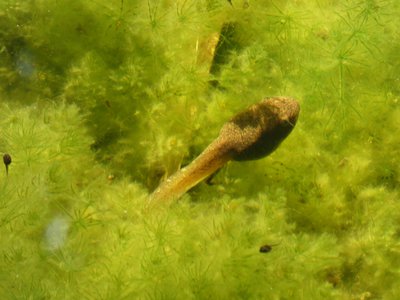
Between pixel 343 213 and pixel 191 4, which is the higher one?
pixel 191 4

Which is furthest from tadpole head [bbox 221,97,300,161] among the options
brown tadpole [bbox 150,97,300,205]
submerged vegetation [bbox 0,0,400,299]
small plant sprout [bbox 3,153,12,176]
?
small plant sprout [bbox 3,153,12,176]

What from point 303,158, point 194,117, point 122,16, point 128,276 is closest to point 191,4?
point 122,16

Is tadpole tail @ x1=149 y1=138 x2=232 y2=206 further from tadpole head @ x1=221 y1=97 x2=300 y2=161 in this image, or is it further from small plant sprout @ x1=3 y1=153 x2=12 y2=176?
small plant sprout @ x1=3 y1=153 x2=12 y2=176

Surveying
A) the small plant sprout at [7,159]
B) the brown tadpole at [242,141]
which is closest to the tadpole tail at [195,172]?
the brown tadpole at [242,141]

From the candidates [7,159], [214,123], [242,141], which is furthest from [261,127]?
Answer: [7,159]

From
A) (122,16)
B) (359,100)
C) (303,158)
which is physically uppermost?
(122,16)

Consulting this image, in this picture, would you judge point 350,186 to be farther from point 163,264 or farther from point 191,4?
point 191,4

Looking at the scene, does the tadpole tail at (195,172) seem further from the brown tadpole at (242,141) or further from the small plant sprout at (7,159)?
the small plant sprout at (7,159)
